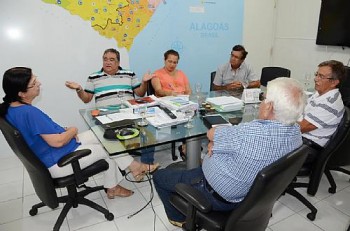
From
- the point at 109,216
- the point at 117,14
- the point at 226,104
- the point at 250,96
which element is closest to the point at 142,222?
the point at 109,216

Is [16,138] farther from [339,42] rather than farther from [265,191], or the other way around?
[339,42]

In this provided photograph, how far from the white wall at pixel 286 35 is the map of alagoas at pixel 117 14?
1863 mm

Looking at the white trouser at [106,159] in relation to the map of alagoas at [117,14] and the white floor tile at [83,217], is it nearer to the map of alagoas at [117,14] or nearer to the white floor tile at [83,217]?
the white floor tile at [83,217]

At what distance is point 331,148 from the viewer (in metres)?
1.86

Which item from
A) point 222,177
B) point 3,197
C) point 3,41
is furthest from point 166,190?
point 3,41

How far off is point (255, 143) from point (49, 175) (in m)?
1.33

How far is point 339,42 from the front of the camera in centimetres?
373

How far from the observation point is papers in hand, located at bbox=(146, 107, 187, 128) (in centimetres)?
192

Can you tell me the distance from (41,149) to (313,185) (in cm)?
201

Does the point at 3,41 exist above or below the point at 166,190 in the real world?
above

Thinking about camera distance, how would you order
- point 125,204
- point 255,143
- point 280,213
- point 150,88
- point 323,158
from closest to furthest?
point 255,143
point 323,158
point 280,213
point 125,204
point 150,88

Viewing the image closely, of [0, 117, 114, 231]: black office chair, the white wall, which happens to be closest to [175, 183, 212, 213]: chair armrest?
[0, 117, 114, 231]: black office chair

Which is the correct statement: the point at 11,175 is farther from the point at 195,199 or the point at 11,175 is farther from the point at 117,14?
the point at 195,199

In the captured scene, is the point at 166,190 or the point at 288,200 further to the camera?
the point at 288,200
